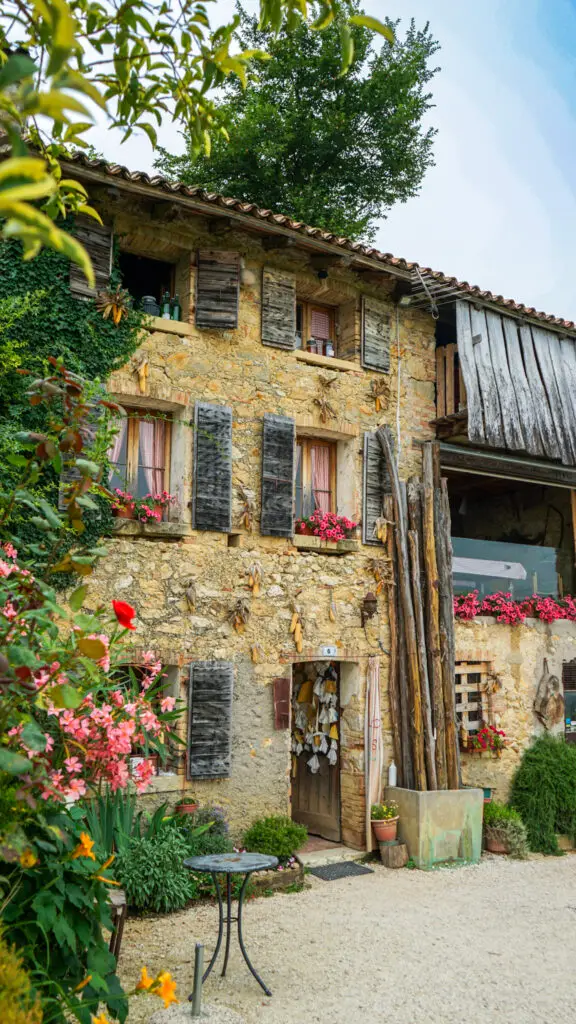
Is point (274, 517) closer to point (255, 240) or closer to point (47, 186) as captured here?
point (255, 240)

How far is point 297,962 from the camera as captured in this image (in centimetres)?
614

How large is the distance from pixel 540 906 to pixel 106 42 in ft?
26.6

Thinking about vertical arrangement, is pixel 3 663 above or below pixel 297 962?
above

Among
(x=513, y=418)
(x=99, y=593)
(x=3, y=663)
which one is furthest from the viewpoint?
(x=513, y=418)

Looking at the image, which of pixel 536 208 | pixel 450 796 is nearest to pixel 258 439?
pixel 450 796

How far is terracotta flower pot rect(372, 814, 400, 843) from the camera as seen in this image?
9.07 meters

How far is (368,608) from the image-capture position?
375 inches

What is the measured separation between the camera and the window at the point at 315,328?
1001 cm

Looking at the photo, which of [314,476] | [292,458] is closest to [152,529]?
[292,458]

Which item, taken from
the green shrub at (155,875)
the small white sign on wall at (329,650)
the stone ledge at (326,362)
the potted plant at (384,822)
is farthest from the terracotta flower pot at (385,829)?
the stone ledge at (326,362)

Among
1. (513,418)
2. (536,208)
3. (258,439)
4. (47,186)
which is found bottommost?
(47,186)

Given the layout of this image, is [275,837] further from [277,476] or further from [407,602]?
[277,476]

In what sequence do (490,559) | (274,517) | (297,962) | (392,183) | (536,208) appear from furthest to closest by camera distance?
(536,208)
(392,183)
(490,559)
(274,517)
(297,962)

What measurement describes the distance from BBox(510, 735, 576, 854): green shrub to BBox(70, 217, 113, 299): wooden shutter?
26.3 feet
